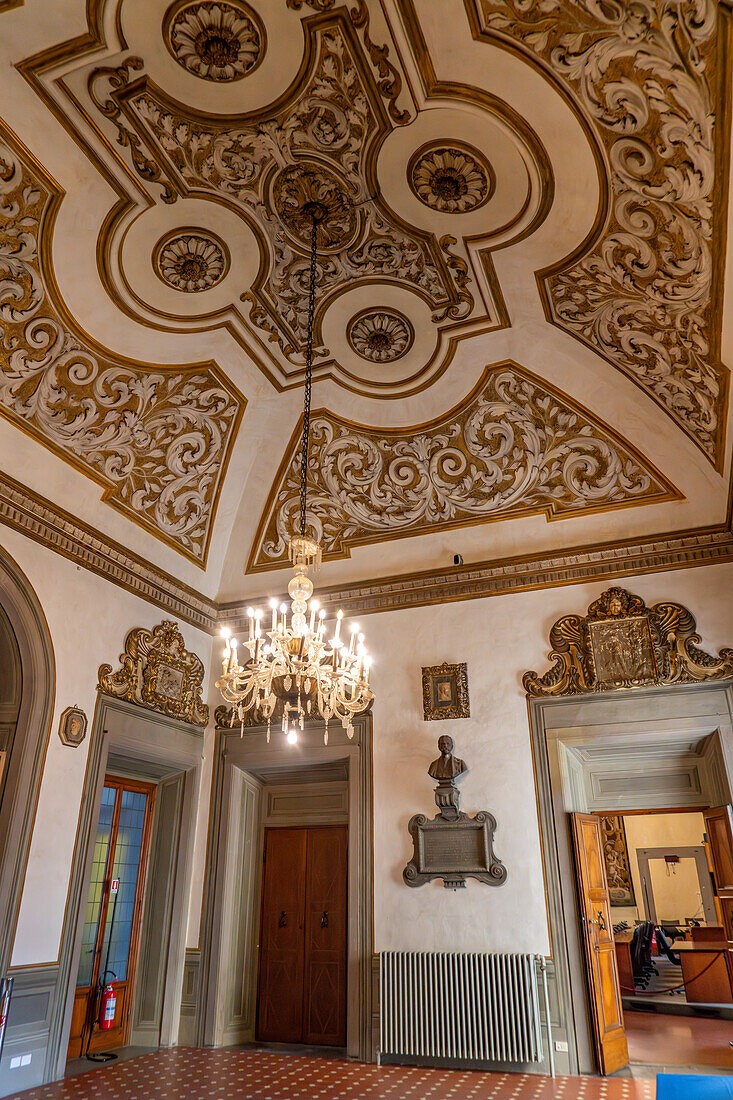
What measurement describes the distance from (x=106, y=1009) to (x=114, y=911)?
2.96ft

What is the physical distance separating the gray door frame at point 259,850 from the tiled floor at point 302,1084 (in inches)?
25.3

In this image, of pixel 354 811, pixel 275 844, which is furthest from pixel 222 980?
pixel 354 811

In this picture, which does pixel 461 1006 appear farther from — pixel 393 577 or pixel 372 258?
pixel 372 258

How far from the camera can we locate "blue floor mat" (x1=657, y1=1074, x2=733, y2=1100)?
4504mm

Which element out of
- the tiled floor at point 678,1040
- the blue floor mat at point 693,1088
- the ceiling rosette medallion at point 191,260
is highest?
the ceiling rosette medallion at point 191,260

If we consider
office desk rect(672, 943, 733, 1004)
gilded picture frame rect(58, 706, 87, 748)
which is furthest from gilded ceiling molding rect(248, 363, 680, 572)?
office desk rect(672, 943, 733, 1004)

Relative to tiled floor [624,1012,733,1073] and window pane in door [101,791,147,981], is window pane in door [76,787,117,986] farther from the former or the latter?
tiled floor [624,1012,733,1073]

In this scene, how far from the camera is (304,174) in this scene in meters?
5.92

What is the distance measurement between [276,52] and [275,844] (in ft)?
26.3

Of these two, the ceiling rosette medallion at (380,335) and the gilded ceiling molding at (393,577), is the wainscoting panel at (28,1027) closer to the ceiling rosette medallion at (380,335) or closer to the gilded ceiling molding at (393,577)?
the gilded ceiling molding at (393,577)

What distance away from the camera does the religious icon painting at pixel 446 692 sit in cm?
798

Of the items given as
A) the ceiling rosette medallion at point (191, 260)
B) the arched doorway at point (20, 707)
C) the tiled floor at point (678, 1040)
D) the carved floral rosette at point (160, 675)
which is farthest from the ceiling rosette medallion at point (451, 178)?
the tiled floor at point (678, 1040)

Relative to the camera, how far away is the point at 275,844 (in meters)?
8.85

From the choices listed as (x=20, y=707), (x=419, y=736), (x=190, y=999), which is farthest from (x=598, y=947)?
(x=20, y=707)
